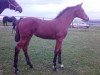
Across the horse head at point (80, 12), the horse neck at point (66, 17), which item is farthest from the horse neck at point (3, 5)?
the horse head at point (80, 12)

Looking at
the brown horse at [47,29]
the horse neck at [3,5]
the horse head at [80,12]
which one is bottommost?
the brown horse at [47,29]

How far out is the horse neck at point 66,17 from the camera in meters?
9.18

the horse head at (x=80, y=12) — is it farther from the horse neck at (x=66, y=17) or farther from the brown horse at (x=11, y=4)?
the brown horse at (x=11, y=4)

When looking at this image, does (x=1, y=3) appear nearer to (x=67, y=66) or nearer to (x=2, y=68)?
(x=2, y=68)

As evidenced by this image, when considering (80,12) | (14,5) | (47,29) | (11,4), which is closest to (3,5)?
(11,4)

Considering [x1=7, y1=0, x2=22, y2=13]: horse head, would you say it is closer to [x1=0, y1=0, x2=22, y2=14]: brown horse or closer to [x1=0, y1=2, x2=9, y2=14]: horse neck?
[x1=0, y1=0, x2=22, y2=14]: brown horse

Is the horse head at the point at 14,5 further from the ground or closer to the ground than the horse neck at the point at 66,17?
further from the ground

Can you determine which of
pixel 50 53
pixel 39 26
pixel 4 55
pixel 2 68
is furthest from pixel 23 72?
pixel 50 53

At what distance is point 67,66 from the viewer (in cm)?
950

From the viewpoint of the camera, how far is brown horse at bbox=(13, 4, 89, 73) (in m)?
8.56

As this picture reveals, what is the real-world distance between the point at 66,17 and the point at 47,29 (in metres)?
0.96

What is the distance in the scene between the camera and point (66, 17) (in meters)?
9.30

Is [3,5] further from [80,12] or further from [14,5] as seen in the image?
[80,12]

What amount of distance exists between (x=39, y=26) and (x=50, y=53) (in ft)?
9.76
